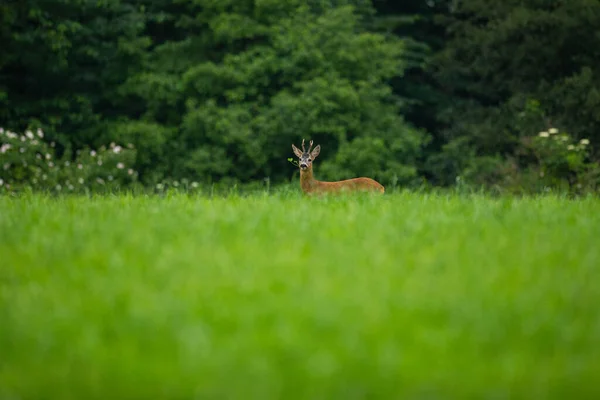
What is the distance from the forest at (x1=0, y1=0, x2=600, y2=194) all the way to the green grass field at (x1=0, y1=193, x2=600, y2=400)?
513 inches

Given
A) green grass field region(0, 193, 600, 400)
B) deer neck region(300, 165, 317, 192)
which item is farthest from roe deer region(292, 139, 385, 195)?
green grass field region(0, 193, 600, 400)

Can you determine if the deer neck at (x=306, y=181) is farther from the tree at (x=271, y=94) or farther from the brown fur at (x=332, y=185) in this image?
the tree at (x=271, y=94)

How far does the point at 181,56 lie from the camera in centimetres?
2339

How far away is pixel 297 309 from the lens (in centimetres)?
418

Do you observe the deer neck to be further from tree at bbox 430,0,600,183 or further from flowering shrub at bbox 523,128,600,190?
tree at bbox 430,0,600,183

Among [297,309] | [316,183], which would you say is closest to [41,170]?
[316,183]

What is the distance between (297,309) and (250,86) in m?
18.6

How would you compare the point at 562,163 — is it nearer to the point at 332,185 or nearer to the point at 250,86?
the point at 332,185

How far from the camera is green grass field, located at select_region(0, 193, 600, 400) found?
338 centimetres

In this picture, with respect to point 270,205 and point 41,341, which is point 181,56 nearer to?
point 270,205

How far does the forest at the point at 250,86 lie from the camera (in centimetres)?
2130

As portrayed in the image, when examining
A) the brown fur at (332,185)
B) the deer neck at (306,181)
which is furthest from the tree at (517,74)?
the deer neck at (306,181)

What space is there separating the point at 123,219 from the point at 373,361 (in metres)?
3.74

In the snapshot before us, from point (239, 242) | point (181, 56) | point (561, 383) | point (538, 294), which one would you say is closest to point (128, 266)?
point (239, 242)
